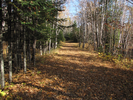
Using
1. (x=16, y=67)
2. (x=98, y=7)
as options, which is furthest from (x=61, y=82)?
(x=98, y=7)

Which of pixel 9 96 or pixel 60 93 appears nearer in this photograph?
pixel 9 96

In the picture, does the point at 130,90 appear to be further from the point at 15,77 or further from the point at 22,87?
the point at 15,77

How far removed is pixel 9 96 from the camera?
366 centimetres

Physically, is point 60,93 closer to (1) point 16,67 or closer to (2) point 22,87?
(2) point 22,87

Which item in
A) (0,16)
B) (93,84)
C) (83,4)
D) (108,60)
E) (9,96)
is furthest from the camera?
(83,4)

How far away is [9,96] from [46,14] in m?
5.05

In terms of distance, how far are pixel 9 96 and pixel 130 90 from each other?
545cm

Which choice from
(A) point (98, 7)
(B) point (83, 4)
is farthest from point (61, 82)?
→ (B) point (83, 4)

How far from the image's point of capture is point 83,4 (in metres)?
18.6

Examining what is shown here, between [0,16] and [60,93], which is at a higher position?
[0,16]

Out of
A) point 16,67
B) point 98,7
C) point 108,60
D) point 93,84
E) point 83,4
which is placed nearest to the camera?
point 93,84

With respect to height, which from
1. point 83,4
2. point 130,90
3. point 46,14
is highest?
point 83,4

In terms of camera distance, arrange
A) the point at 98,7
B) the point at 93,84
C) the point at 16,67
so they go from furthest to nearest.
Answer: the point at 98,7
the point at 16,67
the point at 93,84

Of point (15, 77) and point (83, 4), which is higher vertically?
point (83, 4)
